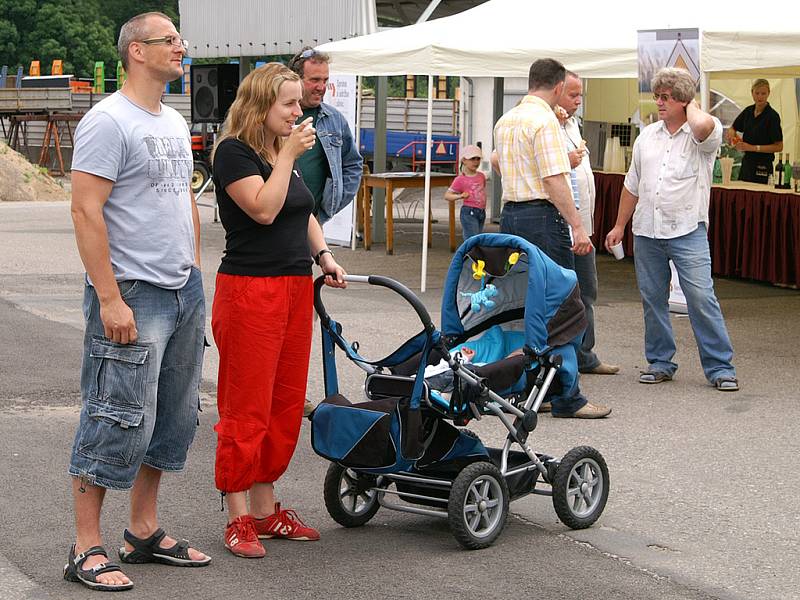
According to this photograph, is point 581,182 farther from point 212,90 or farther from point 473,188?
point 212,90

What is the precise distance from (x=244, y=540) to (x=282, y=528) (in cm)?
25

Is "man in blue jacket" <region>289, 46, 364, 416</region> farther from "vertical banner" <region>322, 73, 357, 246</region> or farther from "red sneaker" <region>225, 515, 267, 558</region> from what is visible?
"vertical banner" <region>322, 73, 357, 246</region>

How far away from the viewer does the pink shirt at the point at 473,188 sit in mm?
14914

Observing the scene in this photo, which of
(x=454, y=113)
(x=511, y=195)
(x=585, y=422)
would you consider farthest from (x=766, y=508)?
(x=454, y=113)

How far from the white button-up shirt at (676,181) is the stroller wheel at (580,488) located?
3.24 meters

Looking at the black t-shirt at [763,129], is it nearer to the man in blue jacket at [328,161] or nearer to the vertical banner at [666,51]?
the vertical banner at [666,51]

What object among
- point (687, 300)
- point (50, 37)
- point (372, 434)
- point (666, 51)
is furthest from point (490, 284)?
point (50, 37)

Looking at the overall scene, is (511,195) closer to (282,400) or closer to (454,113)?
(282,400)

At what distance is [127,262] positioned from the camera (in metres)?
4.79

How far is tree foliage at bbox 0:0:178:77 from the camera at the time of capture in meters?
65.2

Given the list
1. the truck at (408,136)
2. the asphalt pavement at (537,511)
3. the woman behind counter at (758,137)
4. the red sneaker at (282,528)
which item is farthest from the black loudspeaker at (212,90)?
the red sneaker at (282,528)

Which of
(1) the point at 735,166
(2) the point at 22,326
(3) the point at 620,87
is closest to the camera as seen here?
(2) the point at 22,326

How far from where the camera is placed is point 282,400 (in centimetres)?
541

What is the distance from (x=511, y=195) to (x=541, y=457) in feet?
8.83
